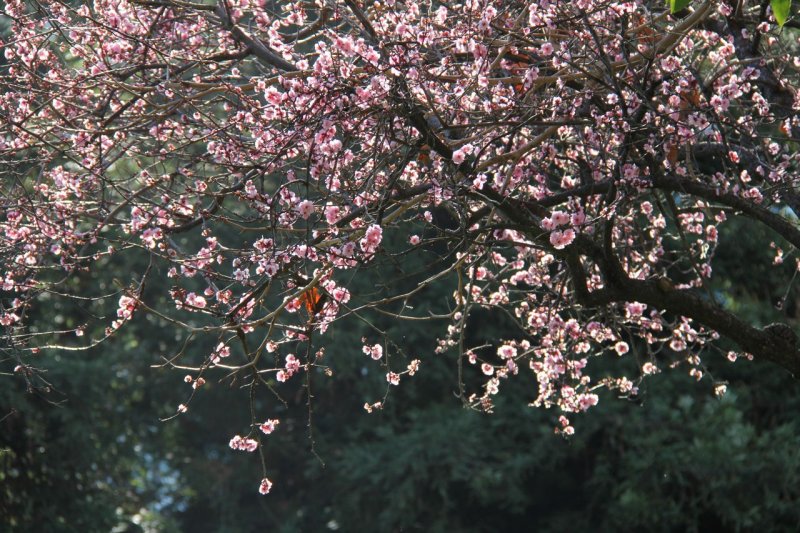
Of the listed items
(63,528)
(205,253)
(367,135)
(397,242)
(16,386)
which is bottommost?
(205,253)

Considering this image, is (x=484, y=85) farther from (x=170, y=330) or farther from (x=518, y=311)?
(x=170, y=330)

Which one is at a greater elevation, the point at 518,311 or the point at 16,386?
the point at 16,386

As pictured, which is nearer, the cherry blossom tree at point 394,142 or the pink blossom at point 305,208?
the pink blossom at point 305,208

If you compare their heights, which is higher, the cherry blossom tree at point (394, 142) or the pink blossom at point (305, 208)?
the cherry blossom tree at point (394, 142)

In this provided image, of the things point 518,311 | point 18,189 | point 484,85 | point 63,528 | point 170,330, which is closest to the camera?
point 484,85

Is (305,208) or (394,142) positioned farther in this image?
(394,142)

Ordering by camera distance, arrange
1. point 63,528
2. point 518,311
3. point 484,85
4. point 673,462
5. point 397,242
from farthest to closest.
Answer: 1. point 397,242
2. point 63,528
3. point 673,462
4. point 518,311
5. point 484,85

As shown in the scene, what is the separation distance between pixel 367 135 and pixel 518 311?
1577 mm

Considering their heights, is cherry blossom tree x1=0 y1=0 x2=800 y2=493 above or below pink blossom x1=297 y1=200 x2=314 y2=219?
above

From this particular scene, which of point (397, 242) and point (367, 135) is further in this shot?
point (397, 242)

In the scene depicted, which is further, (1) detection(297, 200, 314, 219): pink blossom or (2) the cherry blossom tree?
(2) the cherry blossom tree

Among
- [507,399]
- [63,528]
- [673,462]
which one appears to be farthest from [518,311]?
[63,528]

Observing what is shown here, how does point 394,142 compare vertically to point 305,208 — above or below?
above

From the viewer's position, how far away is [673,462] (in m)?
10.2
